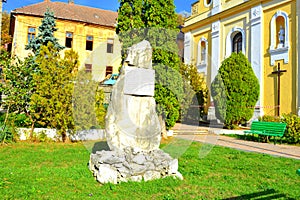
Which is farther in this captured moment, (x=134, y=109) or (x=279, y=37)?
(x=279, y=37)

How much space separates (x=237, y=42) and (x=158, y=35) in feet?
31.4

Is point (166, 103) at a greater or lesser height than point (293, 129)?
greater

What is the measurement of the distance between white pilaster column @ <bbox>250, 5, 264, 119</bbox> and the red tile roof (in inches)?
567

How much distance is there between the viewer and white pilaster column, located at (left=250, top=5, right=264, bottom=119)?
48.9ft

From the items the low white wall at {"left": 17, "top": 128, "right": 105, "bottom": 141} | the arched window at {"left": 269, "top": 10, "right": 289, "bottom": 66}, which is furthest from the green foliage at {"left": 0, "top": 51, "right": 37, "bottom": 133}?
the arched window at {"left": 269, "top": 10, "right": 289, "bottom": 66}

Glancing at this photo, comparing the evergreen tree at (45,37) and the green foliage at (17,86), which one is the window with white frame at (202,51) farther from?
the green foliage at (17,86)

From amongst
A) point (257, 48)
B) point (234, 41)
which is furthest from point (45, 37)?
point (257, 48)

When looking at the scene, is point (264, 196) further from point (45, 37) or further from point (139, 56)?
point (45, 37)

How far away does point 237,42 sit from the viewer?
1734 centimetres

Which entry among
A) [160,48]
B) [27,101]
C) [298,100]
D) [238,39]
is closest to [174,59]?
[160,48]

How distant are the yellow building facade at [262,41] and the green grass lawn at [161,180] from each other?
27.5 ft

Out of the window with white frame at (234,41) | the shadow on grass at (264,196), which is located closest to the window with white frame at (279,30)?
the window with white frame at (234,41)

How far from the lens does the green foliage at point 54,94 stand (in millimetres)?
8328

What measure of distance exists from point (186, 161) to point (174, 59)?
4.85 m
